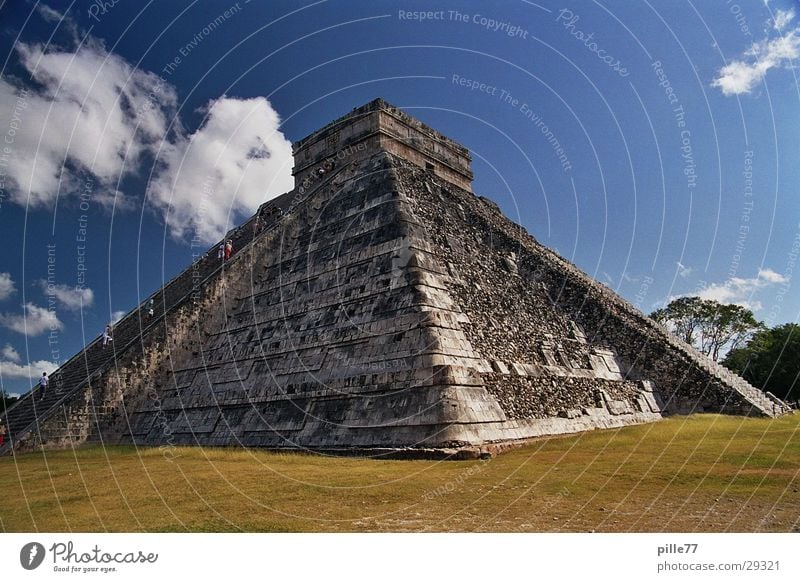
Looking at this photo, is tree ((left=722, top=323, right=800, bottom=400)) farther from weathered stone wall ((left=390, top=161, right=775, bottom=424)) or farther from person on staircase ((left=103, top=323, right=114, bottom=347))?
person on staircase ((left=103, top=323, right=114, bottom=347))

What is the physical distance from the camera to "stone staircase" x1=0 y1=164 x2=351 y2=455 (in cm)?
1477

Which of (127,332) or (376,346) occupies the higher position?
(127,332)

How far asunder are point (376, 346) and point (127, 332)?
37.6ft

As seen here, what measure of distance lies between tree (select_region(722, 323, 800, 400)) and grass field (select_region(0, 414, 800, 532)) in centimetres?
2541

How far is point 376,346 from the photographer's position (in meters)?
11.9

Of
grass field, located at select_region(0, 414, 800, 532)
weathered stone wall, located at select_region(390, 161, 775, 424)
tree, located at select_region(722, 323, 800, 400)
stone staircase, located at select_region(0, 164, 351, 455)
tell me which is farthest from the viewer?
tree, located at select_region(722, 323, 800, 400)

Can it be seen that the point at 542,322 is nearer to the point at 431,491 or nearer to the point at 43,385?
the point at 431,491

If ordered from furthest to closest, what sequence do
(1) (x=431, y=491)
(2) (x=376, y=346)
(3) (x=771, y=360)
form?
(3) (x=771, y=360), (2) (x=376, y=346), (1) (x=431, y=491)

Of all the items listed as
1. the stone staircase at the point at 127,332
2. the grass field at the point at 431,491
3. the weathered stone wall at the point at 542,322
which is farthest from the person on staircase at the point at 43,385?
the weathered stone wall at the point at 542,322

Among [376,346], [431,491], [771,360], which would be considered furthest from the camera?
[771,360]

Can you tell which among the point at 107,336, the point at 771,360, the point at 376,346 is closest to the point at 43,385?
the point at 107,336

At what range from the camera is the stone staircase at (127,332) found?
582 inches

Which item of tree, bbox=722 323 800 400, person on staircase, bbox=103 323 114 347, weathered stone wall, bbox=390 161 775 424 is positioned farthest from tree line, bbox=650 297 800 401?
person on staircase, bbox=103 323 114 347

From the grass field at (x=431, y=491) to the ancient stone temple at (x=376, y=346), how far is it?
1.31 meters
